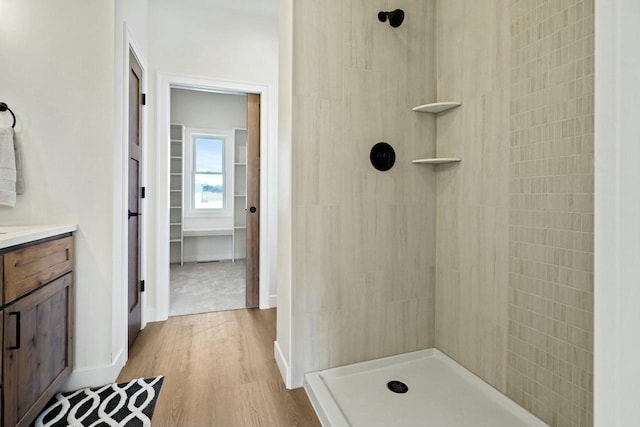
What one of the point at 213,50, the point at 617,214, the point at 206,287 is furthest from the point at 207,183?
the point at 617,214

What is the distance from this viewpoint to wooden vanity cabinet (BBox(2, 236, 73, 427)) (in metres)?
1.21

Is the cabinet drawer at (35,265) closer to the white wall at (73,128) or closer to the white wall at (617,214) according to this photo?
the white wall at (73,128)

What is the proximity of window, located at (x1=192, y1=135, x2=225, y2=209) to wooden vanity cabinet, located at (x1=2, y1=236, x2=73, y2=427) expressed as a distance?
3.56 meters

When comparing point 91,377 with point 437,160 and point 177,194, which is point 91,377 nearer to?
point 437,160

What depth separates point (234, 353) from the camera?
2191 millimetres

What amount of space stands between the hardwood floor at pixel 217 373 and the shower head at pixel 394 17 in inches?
87.7

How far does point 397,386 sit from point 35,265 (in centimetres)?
188

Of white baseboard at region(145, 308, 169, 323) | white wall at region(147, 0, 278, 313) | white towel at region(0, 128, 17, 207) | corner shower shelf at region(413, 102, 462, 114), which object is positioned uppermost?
white wall at region(147, 0, 278, 313)

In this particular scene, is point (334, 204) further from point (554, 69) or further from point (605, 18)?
point (605, 18)

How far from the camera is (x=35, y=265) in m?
1.38

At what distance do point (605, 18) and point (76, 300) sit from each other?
7.54 feet

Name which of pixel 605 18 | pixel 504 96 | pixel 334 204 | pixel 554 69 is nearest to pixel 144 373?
pixel 334 204

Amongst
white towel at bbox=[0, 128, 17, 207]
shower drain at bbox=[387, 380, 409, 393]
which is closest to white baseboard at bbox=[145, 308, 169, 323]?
white towel at bbox=[0, 128, 17, 207]

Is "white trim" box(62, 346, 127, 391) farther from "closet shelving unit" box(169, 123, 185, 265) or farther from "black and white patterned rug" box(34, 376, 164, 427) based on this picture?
"closet shelving unit" box(169, 123, 185, 265)
